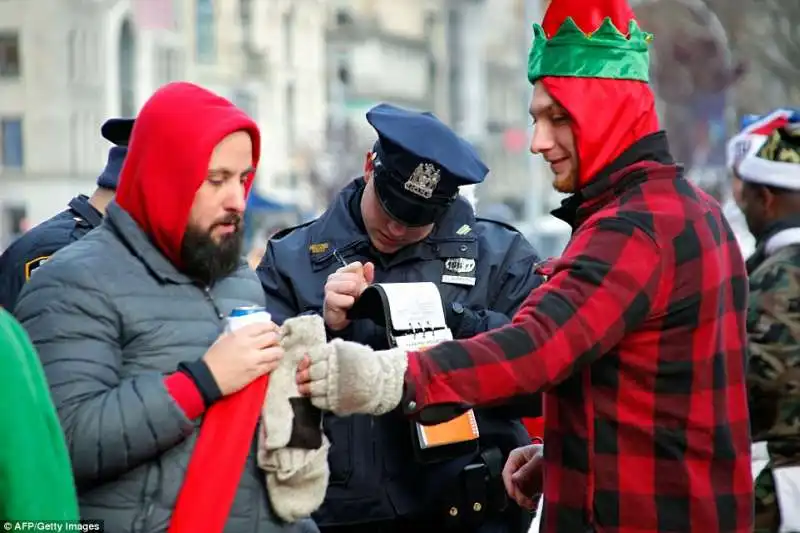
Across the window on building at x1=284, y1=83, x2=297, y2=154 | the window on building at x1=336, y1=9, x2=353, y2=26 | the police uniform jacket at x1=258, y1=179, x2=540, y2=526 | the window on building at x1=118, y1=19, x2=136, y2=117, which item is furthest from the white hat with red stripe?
the window on building at x1=336, y1=9, x2=353, y2=26

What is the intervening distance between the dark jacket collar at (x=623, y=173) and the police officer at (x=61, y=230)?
2182 millimetres

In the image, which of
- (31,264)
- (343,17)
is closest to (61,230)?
(31,264)

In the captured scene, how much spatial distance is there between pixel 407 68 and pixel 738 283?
8936 centimetres

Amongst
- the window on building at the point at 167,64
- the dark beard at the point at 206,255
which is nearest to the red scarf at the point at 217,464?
the dark beard at the point at 206,255

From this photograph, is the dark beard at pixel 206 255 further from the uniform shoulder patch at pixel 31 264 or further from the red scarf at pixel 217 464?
the uniform shoulder patch at pixel 31 264

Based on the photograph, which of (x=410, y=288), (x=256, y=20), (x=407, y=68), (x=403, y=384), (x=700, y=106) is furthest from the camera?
(x=407, y=68)

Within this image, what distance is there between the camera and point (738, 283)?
391 cm

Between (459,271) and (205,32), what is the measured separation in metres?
54.7

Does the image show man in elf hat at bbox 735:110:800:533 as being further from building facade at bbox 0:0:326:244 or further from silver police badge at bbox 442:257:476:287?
building facade at bbox 0:0:326:244

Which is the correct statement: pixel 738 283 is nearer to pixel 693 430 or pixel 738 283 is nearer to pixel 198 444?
pixel 693 430

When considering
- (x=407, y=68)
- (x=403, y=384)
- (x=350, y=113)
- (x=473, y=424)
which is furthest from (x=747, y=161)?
(x=407, y=68)

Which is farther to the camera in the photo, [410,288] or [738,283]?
[410,288]

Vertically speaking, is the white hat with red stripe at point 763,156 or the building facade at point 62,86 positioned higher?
the white hat with red stripe at point 763,156

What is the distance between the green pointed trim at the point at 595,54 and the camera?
385 cm
